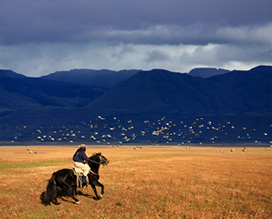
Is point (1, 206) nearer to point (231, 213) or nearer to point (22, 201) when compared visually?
point (22, 201)

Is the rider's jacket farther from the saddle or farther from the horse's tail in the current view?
the horse's tail

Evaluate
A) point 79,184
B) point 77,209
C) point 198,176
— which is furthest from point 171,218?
point 198,176

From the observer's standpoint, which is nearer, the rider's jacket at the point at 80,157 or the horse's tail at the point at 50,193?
the horse's tail at the point at 50,193

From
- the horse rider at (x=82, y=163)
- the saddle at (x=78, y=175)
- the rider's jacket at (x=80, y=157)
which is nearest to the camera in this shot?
the saddle at (x=78, y=175)

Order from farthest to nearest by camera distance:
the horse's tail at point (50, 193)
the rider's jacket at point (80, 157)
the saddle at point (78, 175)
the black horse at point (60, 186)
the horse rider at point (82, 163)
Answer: the rider's jacket at point (80, 157), the horse rider at point (82, 163), the saddle at point (78, 175), the black horse at point (60, 186), the horse's tail at point (50, 193)

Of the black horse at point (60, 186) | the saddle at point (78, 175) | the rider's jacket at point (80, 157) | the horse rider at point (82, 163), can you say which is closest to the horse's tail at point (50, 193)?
the black horse at point (60, 186)

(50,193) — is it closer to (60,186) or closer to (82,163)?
(60,186)

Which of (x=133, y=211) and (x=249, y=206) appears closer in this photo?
(x=133, y=211)

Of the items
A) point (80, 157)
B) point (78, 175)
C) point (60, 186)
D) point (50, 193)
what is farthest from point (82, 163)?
point (50, 193)

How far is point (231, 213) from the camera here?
1705 centimetres

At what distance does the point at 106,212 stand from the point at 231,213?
5.45 m

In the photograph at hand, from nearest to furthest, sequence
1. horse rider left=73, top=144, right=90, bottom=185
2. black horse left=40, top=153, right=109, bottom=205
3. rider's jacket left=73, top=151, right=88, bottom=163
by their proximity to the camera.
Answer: black horse left=40, top=153, right=109, bottom=205
horse rider left=73, top=144, right=90, bottom=185
rider's jacket left=73, top=151, right=88, bottom=163

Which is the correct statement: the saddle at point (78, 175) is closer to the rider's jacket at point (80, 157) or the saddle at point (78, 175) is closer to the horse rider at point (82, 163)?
the horse rider at point (82, 163)

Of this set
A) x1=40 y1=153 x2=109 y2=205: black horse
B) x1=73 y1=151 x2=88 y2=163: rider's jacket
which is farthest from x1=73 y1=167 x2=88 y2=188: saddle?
x1=73 y1=151 x2=88 y2=163: rider's jacket
